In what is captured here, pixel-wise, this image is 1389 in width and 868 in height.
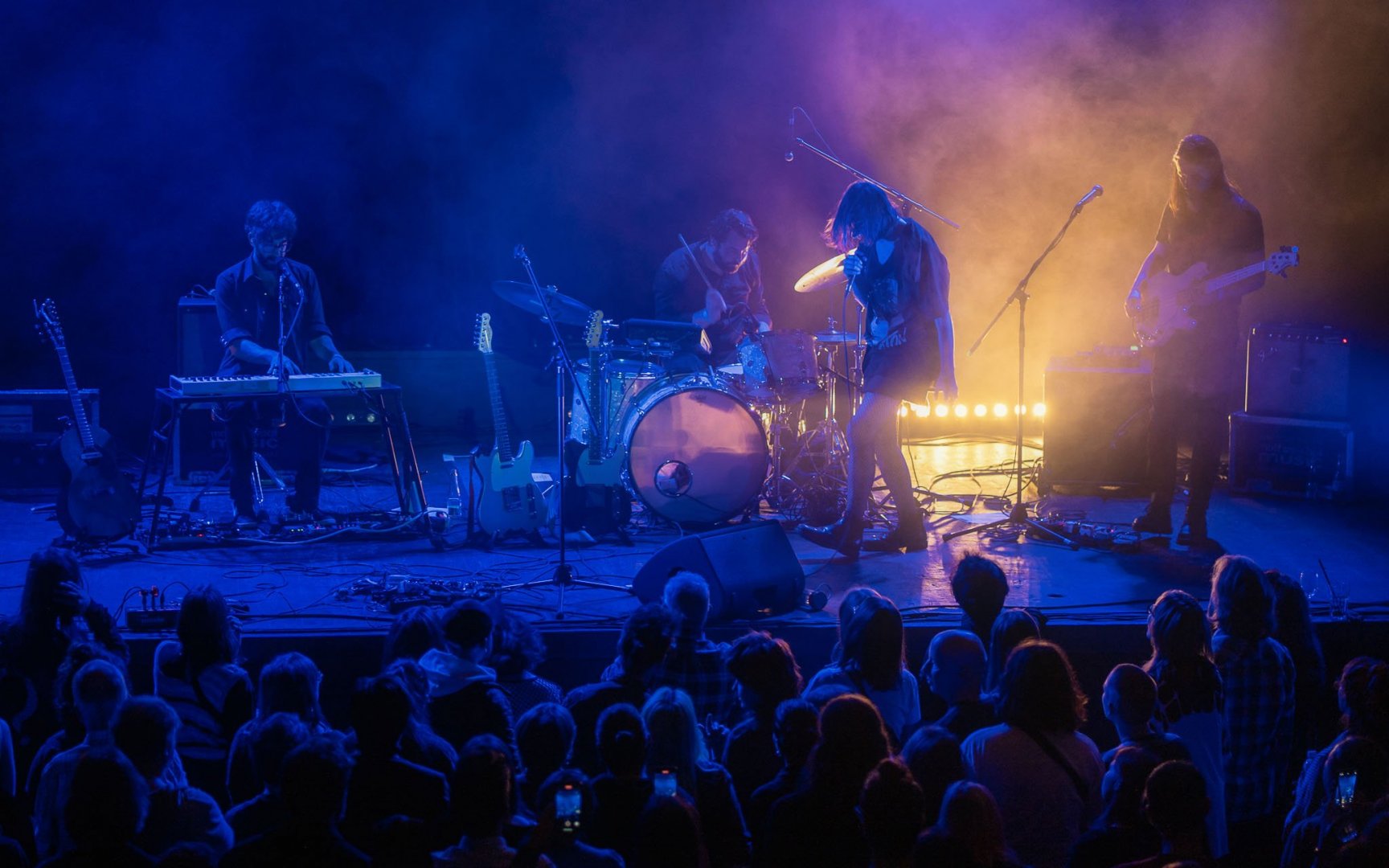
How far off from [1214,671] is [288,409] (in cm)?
612

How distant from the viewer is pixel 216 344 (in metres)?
10.2

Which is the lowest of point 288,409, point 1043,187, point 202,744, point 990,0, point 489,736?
point 202,744

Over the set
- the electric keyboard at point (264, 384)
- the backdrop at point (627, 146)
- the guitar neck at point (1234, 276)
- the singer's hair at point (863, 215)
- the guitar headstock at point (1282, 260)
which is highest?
the backdrop at point (627, 146)

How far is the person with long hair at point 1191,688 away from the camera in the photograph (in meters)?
4.03

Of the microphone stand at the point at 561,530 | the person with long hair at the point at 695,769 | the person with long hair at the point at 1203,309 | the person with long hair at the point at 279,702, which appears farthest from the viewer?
the person with long hair at the point at 1203,309

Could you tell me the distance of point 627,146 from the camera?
12.0 metres

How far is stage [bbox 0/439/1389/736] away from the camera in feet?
19.7

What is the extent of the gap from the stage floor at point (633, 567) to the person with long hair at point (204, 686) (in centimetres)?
168

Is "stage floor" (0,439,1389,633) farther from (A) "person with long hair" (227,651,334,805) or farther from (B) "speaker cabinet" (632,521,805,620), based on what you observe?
(A) "person with long hair" (227,651,334,805)

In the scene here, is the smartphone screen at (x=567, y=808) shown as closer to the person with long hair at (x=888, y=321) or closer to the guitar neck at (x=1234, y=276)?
the person with long hair at (x=888, y=321)

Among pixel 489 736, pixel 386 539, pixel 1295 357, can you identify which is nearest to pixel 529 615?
pixel 386 539

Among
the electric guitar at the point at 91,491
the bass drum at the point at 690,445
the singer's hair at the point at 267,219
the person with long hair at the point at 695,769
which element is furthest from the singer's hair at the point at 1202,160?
the electric guitar at the point at 91,491

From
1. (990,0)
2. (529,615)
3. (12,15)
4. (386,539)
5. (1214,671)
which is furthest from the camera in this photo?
(990,0)

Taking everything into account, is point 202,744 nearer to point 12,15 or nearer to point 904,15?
point 12,15
